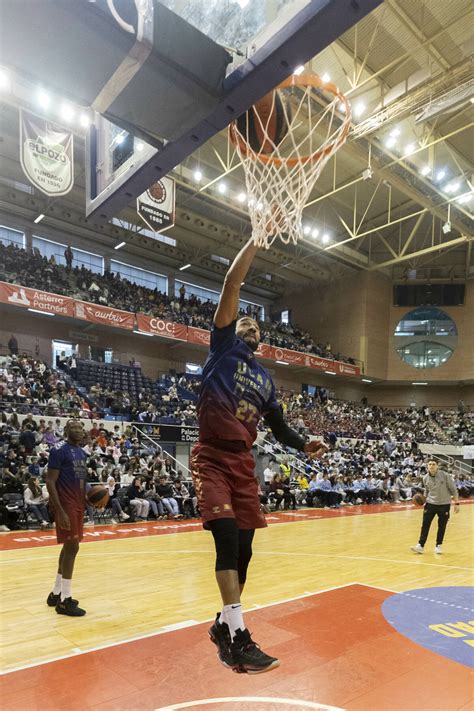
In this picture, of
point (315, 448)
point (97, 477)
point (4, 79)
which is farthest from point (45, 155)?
point (315, 448)

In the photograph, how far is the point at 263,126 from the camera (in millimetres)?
4062

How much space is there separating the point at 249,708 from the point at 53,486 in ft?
8.60

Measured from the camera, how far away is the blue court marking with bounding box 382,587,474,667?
12.9 ft

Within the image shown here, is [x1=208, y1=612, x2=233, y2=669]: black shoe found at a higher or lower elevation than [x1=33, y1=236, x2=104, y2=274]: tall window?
lower

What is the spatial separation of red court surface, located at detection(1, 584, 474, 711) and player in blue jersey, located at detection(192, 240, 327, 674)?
0.80 metres

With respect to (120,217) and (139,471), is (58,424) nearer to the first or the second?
(139,471)

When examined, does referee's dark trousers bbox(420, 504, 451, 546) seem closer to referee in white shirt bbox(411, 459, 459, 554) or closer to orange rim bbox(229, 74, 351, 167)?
referee in white shirt bbox(411, 459, 459, 554)

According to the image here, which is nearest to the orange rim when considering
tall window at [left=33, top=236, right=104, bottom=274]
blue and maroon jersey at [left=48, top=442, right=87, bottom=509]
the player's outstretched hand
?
the player's outstretched hand

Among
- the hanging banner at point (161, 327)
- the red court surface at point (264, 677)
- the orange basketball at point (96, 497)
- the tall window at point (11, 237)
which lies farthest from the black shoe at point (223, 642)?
the tall window at point (11, 237)

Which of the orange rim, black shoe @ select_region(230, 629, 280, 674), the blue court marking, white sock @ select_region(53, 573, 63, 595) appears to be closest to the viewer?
black shoe @ select_region(230, 629, 280, 674)

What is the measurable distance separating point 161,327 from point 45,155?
13.1 metres

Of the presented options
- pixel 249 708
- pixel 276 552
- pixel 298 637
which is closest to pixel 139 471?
pixel 276 552

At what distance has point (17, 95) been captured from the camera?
13.7m

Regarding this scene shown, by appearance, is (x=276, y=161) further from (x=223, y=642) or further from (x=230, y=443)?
(x=223, y=642)
